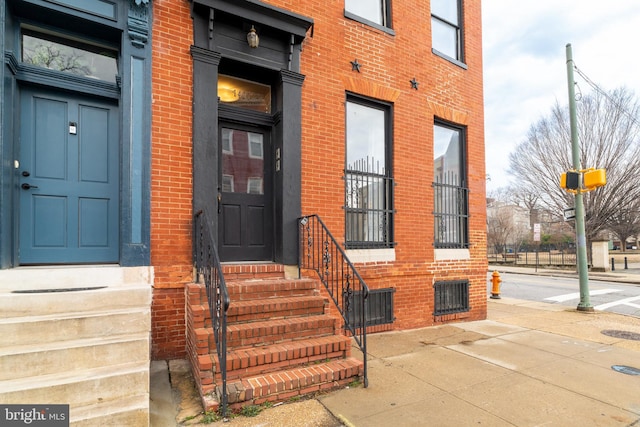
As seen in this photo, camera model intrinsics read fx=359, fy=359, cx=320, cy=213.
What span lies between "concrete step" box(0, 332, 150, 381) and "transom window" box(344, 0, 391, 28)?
5723 mm

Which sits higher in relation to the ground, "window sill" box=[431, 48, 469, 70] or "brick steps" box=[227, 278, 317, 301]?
"window sill" box=[431, 48, 469, 70]

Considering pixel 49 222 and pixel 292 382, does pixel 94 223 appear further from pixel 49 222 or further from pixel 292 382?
pixel 292 382

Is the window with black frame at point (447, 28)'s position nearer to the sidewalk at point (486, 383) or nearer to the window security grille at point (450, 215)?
the window security grille at point (450, 215)

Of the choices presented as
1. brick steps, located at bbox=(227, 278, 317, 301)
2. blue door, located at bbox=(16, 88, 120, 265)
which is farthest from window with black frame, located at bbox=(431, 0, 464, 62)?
blue door, located at bbox=(16, 88, 120, 265)

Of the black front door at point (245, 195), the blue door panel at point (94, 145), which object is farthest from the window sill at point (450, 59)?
the blue door panel at point (94, 145)

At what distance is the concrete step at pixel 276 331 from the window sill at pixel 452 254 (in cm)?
324

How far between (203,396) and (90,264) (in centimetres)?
220

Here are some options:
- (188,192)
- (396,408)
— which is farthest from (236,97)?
(396,408)

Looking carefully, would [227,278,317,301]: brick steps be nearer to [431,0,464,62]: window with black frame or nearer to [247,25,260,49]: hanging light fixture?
[247,25,260,49]: hanging light fixture

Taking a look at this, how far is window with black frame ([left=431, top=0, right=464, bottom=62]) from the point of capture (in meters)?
7.18

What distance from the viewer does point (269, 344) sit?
12.3ft

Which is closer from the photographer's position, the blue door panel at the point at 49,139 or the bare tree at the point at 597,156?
the blue door panel at the point at 49,139

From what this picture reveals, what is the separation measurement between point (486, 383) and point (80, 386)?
3.84m

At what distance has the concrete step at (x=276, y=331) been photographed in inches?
143
